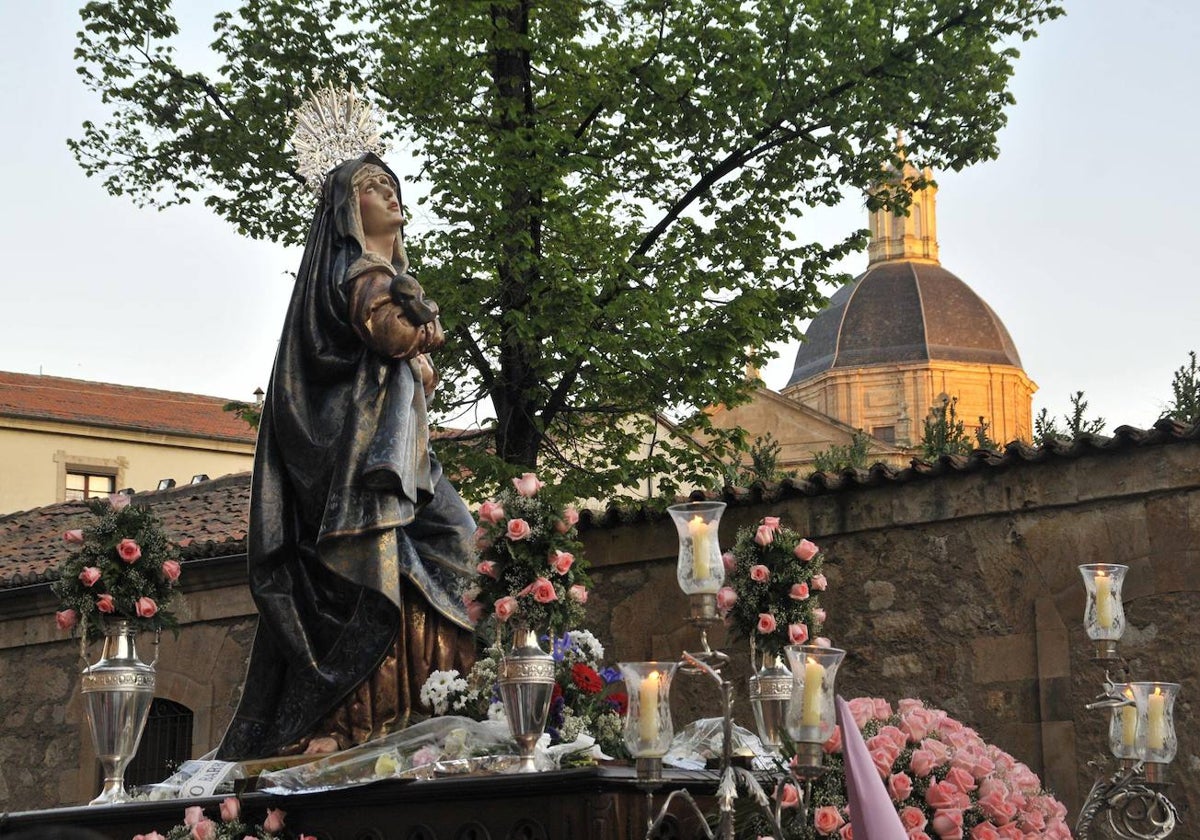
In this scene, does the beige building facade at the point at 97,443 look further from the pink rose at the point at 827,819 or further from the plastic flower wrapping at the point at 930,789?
the pink rose at the point at 827,819

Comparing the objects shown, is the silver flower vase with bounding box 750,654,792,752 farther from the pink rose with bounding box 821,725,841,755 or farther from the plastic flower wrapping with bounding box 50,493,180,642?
the plastic flower wrapping with bounding box 50,493,180,642

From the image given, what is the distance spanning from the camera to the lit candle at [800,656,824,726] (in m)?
4.46

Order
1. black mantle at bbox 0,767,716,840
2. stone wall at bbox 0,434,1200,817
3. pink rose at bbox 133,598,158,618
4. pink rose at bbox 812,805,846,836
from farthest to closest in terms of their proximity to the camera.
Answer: stone wall at bbox 0,434,1200,817, pink rose at bbox 133,598,158,618, pink rose at bbox 812,805,846,836, black mantle at bbox 0,767,716,840

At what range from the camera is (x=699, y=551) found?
5035 mm

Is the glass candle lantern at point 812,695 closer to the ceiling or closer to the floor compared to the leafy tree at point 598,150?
closer to the floor

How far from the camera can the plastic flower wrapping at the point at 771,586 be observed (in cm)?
590

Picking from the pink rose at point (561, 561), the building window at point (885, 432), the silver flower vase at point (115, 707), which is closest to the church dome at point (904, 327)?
the building window at point (885, 432)

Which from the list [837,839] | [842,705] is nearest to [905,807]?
[837,839]

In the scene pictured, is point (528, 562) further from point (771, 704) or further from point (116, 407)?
point (116, 407)

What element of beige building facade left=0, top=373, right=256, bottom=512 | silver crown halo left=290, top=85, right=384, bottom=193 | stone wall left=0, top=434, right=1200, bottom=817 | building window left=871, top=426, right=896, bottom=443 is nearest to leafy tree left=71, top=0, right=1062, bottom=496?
stone wall left=0, top=434, right=1200, bottom=817

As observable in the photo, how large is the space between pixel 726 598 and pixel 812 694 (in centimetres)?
142

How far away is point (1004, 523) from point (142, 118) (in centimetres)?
831

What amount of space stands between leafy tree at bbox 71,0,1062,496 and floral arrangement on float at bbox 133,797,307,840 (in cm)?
702

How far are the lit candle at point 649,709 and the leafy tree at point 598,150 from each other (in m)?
7.99
